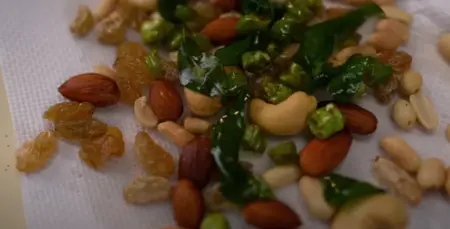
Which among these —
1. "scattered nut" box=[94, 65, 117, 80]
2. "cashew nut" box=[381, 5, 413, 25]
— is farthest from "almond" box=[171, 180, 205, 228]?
"cashew nut" box=[381, 5, 413, 25]

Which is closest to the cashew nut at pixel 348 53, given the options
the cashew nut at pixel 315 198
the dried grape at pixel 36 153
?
the cashew nut at pixel 315 198

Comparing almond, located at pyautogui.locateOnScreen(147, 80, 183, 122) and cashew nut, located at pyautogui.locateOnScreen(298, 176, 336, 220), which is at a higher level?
almond, located at pyautogui.locateOnScreen(147, 80, 183, 122)

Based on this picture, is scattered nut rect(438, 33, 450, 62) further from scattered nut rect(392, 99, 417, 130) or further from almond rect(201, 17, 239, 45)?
almond rect(201, 17, 239, 45)

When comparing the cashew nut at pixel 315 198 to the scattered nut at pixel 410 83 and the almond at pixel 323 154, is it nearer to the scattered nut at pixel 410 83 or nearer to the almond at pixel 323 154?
the almond at pixel 323 154

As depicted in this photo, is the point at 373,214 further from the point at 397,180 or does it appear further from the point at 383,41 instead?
the point at 383,41

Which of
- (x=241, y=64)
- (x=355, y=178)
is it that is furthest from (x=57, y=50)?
(x=355, y=178)

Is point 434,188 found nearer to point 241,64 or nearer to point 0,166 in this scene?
point 241,64
